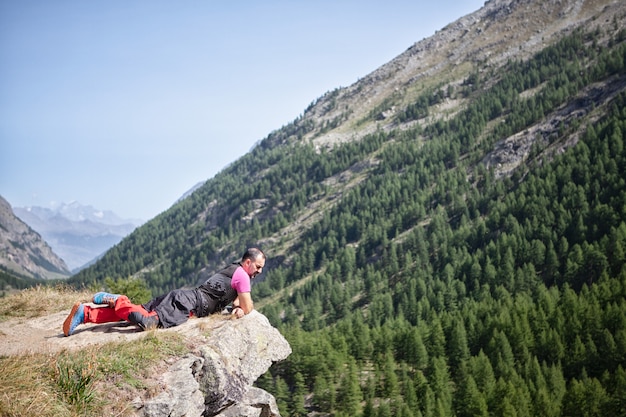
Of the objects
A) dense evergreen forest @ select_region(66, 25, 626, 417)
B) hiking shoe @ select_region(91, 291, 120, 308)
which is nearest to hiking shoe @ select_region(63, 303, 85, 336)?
hiking shoe @ select_region(91, 291, 120, 308)

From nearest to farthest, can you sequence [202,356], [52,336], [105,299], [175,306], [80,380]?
[80,380] → [202,356] → [52,336] → [105,299] → [175,306]

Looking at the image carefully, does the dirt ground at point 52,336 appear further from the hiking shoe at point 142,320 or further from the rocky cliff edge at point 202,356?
the hiking shoe at point 142,320

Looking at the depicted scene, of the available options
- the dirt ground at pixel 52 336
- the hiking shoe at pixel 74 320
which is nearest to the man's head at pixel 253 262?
the dirt ground at pixel 52 336

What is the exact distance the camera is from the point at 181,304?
13602mm

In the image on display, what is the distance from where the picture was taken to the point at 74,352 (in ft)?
35.0

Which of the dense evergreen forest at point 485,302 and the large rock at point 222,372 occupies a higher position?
the large rock at point 222,372

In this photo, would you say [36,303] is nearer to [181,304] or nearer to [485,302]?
[181,304]

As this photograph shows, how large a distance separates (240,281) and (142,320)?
3.04 meters

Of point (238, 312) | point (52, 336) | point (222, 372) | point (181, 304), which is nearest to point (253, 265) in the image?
point (238, 312)

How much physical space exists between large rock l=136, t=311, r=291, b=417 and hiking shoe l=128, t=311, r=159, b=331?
0.90 m

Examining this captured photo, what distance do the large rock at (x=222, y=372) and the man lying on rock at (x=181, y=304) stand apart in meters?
0.49

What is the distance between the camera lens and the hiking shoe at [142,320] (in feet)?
40.9

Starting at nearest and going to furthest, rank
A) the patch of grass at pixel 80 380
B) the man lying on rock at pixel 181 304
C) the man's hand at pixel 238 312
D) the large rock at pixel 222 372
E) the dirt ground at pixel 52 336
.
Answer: the patch of grass at pixel 80 380 < the large rock at pixel 222 372 < the dirt ground at pixel 52 336 < the man lying on rock at pixel 181 304 < the man's hand at pixel 238 312

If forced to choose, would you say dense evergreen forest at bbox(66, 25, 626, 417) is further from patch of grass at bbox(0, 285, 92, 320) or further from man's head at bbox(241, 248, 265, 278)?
man's head at bbox(241, 248, 265, 278)
